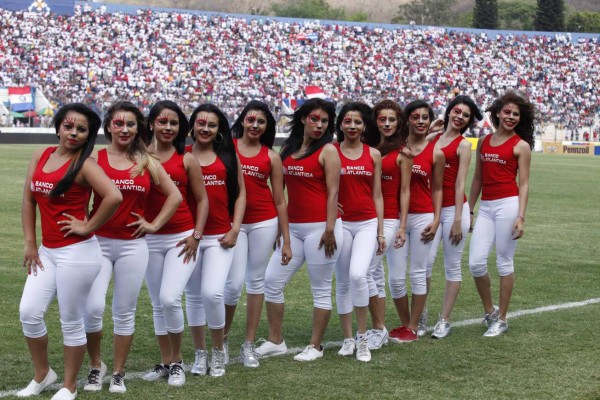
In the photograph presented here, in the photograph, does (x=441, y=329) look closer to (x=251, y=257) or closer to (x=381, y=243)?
(x=381, y=243)

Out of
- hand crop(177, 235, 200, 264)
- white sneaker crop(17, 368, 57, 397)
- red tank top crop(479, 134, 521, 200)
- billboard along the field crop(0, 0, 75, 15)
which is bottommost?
white sneaker crop(17, 368, 57, 397)

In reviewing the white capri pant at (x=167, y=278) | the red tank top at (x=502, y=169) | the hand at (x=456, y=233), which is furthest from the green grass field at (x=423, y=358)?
the red tank top at (x=502, y=169)

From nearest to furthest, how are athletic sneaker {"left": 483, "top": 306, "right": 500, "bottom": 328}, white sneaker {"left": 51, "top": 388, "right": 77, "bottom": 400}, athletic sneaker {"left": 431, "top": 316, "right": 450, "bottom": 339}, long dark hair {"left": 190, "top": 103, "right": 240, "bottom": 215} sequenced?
white sneaker {"left": 51, "top": 388, "right": 77, "bottom": 400}, long dark hair {"left": 190, "top": 103, "right": 240, "bottom": 215}, athletic sneaker {"left": 431, "top": 316, "right": 450, "bottom": 339}, athletic sneaker {"left": 483, "top": 306, "right": 500, "bottom": 328}

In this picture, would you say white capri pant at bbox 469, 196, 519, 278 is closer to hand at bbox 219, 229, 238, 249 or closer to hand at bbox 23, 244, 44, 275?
hand at bbox 219, 229, 238, 249

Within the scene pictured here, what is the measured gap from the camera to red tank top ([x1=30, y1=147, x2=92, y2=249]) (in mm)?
5648

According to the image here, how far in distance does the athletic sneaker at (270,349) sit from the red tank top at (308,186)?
100cm

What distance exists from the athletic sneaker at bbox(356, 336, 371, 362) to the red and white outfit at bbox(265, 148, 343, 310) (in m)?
0.37

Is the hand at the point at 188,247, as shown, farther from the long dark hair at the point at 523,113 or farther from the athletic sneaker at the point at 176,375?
the long dark hair at the point at 523,113

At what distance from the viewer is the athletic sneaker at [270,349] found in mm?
7285

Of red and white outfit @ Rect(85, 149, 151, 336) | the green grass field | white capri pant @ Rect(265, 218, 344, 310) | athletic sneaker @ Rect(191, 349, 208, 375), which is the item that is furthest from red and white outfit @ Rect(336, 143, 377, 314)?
red and white outfit @ Rect(85, 149, 151, 336)

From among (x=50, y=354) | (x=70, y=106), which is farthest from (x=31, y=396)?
(x=70, y=106)

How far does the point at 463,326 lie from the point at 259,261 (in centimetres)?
249

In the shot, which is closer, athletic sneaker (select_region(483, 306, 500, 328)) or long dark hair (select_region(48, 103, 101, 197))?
long dark hair (select_region(48, 103, 101, 197))

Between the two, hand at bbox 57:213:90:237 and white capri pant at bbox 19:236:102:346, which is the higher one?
hand at bbox 57:213:90:237
